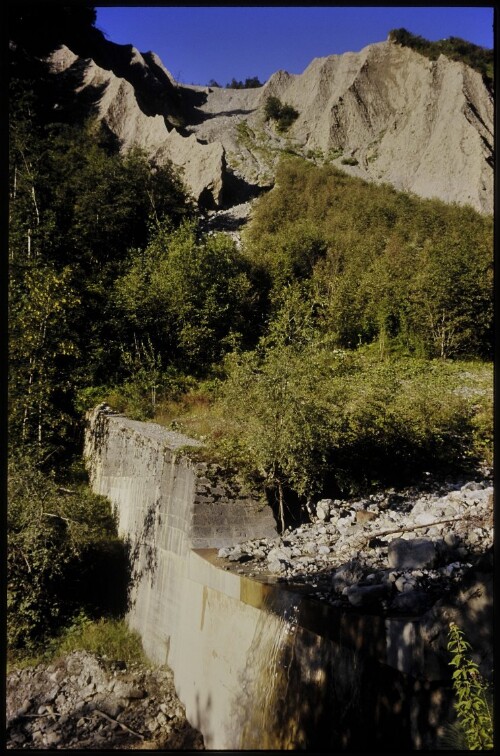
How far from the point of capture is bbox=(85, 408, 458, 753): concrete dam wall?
248 cm

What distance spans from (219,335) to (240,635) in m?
7.12

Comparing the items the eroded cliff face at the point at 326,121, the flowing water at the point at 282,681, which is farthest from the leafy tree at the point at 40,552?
the eroded cliff face at the point at 326,121

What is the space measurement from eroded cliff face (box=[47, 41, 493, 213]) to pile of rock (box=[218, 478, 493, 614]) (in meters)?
12.8

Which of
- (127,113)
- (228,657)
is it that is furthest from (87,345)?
(127,113)

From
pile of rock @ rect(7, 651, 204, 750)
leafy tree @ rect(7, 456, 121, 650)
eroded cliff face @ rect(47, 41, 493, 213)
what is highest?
eroded cliff face @ rect(47, 41, 493, 213)

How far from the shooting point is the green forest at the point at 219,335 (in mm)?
5457

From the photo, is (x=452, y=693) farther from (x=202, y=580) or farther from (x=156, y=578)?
(x=156, y=578)

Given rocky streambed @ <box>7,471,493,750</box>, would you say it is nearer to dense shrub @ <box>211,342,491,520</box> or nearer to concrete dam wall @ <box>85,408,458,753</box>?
concrete dam wall @ <box>85,408,458,753</box>

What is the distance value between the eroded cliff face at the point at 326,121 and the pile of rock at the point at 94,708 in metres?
13.2

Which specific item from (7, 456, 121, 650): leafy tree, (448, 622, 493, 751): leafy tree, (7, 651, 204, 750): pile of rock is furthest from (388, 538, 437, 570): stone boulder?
(7, 456, 121, 650): leafy tree

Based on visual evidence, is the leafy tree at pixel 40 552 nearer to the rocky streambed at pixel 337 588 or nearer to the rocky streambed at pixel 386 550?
the rocky streambed at pixel 337 588

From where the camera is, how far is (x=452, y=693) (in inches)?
89.1

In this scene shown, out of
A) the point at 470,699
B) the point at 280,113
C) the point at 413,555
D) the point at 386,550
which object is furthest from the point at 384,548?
the point at 280,113

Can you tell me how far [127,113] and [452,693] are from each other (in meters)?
19.7
